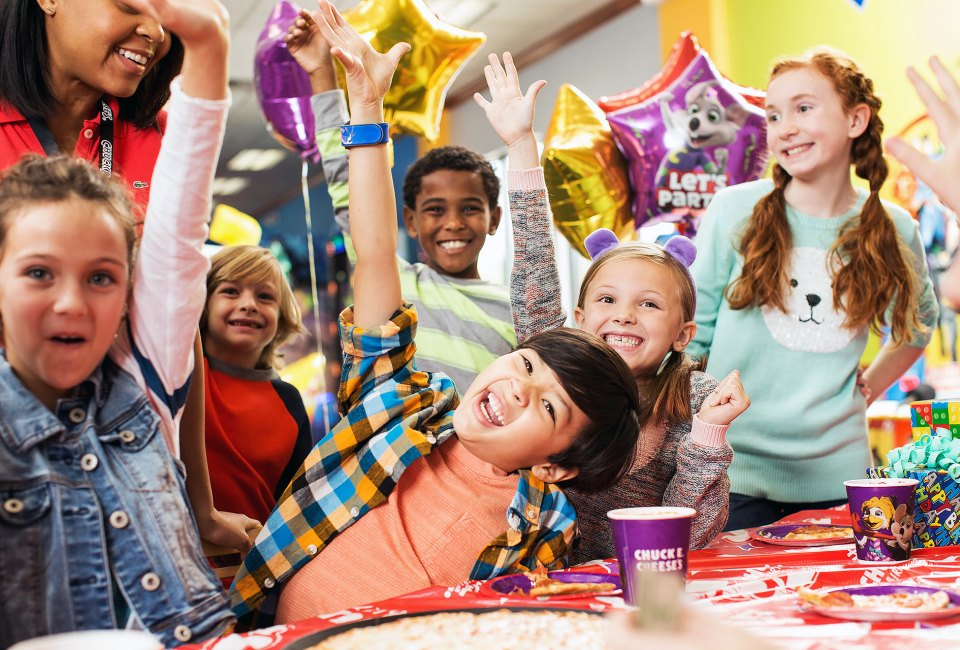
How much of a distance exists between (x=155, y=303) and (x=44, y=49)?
1.87 feet

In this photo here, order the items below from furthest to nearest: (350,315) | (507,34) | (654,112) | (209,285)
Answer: (507,34), (654,112), (209,285), (350,315)

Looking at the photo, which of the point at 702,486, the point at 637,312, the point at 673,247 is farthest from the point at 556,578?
the point at 673,247

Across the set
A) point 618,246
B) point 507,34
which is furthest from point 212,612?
point 507,34

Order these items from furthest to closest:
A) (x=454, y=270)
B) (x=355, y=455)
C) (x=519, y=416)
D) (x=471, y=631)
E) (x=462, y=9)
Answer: (x=462, y=9), (x=454, y=270), (x=355, y=455), (x=519, y=416), (x=471, y=631)

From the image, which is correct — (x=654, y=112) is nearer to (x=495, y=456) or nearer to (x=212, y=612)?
(x=495, y=456)

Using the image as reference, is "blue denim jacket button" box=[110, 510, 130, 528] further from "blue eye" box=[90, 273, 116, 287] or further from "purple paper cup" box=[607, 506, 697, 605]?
"purple paper cup" box=[607, 506, 697, 605]

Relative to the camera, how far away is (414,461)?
130cm

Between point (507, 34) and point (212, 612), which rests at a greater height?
point (507, 34)

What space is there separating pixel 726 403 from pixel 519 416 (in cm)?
33

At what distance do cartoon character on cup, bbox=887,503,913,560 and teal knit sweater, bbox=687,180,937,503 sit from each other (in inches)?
28.0

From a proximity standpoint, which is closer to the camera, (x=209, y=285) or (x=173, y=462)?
(x=173, y=462)

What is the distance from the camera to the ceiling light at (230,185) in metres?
10.1

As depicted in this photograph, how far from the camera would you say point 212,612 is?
941 millimetres

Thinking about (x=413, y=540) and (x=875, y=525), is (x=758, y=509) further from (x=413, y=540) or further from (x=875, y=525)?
(x=413, y=540)
